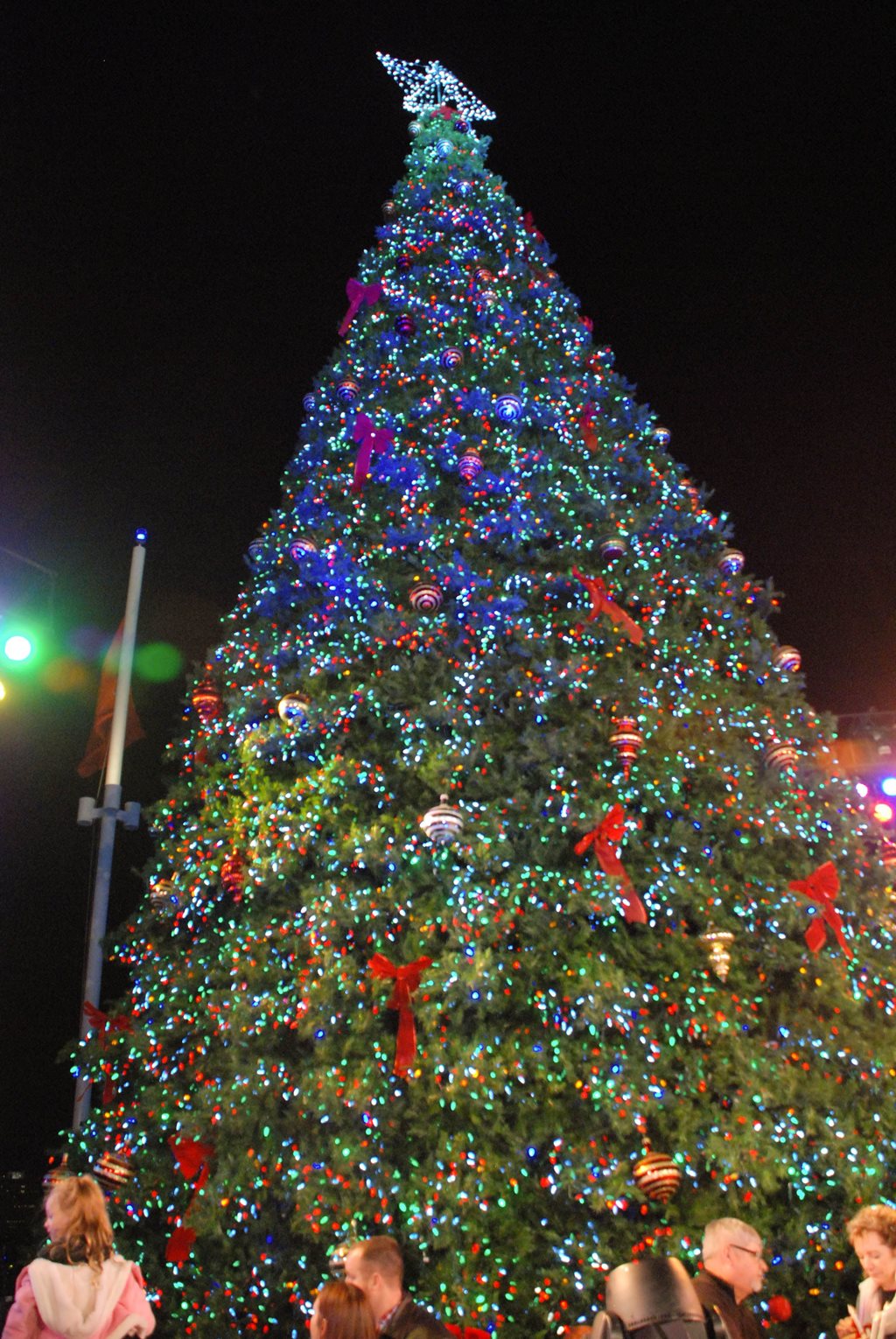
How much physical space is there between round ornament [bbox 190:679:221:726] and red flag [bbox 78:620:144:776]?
1.33 m

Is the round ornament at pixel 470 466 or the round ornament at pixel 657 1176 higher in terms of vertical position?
the round ornament at pixel 470 466

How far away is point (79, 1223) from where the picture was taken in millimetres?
3033

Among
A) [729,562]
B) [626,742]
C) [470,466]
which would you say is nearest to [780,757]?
[626,742]

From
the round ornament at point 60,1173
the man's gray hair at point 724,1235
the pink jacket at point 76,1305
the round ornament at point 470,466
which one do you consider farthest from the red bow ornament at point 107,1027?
the round ornament at point 470,466

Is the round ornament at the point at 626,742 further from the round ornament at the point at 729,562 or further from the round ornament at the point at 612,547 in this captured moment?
the round ornament at the point at 729,562

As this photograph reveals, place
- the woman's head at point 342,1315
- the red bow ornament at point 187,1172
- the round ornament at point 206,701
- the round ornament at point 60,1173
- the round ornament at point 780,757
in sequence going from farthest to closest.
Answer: the round ornament at point 206,701
the round ornament at point 780,757
the round ornament at point 60,1173
the red bow ornament at point 187,1172
the woman's head at point 342,1315

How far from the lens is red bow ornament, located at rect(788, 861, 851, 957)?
449cm

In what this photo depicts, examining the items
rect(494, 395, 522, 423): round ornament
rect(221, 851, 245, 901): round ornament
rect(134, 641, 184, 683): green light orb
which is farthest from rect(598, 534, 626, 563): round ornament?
rect(134, 641, 184, 683): green light orb

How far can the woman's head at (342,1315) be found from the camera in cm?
246

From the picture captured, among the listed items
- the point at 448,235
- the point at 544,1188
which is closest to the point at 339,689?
the point at 544,1188

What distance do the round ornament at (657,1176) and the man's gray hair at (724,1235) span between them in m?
0.42

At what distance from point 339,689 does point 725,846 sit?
2315 millimetres

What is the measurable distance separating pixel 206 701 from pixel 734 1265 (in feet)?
14.7

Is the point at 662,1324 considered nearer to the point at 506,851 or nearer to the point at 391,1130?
the point at 391,1130
